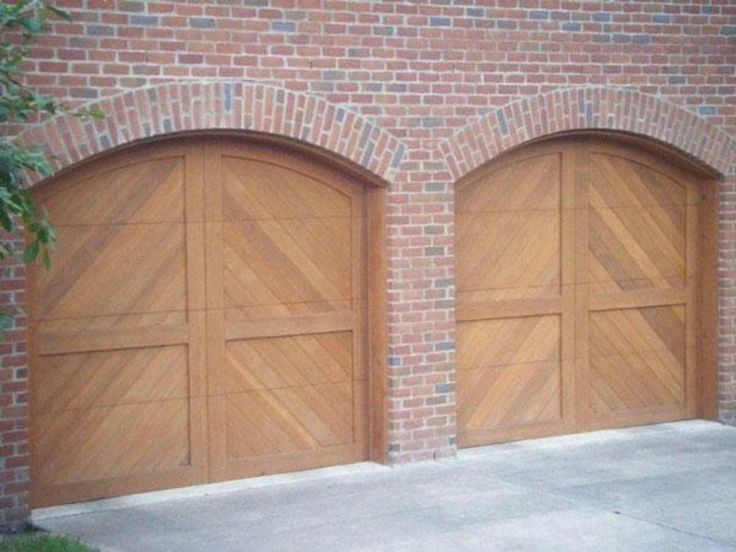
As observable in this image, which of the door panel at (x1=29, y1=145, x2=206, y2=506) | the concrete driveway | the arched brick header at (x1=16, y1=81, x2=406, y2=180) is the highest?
the arched brick header at (x1=16, y1=81, x2=406, y2=180)

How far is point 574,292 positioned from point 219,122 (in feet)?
12.5

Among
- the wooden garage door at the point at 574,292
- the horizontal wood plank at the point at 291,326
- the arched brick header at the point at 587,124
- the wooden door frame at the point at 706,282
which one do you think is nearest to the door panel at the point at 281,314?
the horizontal wood plank at the point at 291,326

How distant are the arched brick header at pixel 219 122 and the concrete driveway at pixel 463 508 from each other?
94.3 inches

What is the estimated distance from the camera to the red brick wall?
9.14 metres

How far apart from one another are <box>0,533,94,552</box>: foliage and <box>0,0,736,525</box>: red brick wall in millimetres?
545

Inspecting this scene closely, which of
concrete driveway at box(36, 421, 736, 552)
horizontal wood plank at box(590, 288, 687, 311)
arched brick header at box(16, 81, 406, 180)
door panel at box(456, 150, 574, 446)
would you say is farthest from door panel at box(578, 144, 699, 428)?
arched brick header at box(16, 81, 406, 180)

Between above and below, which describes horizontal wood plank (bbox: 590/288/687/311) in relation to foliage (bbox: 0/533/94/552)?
above

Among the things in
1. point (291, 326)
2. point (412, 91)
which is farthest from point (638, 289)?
point (291, 326)

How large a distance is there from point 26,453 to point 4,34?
8.98ft

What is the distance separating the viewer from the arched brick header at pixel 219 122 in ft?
29.4

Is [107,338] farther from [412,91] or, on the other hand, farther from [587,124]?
[587,124]

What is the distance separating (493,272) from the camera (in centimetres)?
1138

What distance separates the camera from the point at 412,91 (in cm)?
1055

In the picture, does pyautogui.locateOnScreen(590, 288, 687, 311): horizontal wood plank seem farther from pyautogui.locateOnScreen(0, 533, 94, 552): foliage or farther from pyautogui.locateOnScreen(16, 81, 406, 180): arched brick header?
pyautogui.locateOnScreen(0, 533, 94, 552): foliage
